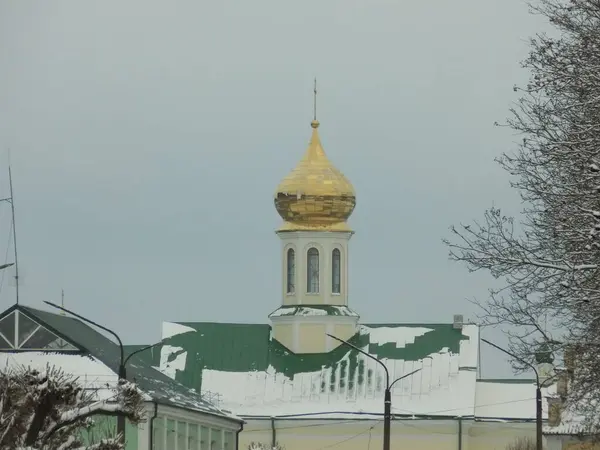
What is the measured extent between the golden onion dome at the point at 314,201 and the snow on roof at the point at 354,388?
3.99 m

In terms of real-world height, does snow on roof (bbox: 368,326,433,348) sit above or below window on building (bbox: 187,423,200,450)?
above

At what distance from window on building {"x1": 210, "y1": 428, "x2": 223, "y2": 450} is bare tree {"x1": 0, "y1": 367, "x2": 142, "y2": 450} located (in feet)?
95.6

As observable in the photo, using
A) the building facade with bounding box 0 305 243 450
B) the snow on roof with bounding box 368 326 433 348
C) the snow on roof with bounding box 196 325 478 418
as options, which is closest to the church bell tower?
the snow on roof with bounding box 368 326 433 348

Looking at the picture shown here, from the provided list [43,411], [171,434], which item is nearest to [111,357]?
[171,434]

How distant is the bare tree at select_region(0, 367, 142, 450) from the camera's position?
26.9 metres

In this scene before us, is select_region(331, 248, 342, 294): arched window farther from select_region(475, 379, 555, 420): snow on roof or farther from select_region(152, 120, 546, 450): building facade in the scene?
select_region(475, 379, 555, 420): snow on roof

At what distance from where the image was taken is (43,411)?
27422 mm

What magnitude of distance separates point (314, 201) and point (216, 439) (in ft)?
38.3

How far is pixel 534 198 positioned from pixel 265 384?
129 feet

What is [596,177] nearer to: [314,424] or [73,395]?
[73,395]

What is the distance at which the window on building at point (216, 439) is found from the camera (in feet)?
188

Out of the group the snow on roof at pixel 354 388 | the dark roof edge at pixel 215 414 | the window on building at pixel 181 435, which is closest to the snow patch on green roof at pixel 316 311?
the snow on roof at pixel 354 388

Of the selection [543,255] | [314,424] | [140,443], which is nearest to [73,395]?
[543,255]

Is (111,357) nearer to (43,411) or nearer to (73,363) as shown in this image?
(73,363)
